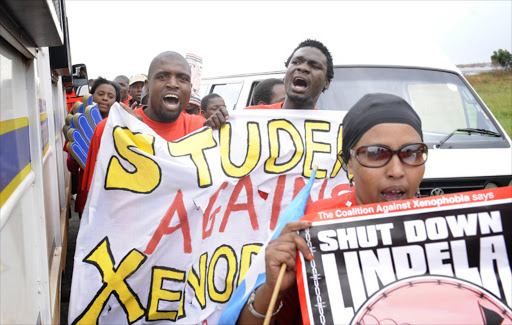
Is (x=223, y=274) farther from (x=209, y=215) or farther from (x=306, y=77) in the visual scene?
(x=306, y=77)

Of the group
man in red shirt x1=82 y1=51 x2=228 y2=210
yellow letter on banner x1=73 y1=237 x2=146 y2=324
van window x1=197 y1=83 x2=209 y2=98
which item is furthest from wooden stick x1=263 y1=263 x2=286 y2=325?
van window x1=197 y1=83 x2=209 y2=98

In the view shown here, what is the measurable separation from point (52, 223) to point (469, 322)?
11.4 feet

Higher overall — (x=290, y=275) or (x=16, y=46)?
(x=16, y=46)

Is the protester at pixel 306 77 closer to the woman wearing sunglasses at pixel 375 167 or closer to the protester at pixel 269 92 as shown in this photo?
the protester at pixel 269 92

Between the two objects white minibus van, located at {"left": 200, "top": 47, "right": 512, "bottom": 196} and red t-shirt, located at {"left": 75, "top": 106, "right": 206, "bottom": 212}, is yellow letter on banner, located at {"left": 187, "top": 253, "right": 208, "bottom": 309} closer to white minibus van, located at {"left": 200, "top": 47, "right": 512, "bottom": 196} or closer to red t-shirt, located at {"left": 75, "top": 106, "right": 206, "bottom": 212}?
red t-shirt, located at {"left": 75, "top": 106, "right": 206, "bottom": 212}

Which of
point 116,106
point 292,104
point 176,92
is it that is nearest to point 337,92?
point 292,104

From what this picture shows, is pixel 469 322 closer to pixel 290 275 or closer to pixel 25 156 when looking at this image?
pixel 290 275

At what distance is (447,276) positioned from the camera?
1.88m

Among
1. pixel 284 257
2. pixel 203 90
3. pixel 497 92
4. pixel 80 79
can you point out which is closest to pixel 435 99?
pixel 203 90

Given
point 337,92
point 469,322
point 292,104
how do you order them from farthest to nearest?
1. point 337,92
2. point 292,104
3. point 469,322

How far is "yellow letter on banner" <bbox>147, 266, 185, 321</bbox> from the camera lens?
11.8ft

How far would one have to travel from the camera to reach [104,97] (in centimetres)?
753

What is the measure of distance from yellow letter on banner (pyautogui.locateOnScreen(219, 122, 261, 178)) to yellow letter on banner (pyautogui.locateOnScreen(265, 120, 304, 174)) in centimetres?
9

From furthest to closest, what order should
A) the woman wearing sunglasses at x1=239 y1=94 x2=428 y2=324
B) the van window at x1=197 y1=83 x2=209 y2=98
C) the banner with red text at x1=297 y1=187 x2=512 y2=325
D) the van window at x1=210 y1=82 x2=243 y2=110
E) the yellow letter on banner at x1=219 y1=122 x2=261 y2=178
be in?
the van window at x1=197 y1=83 x2=209 y2=98
the van window at x1=210 y1=82 x2=243 y2=110
the yellow letter on banner at x1=219 y1=122 x2=261 y2=178
the woman wearing sunglasses at x1=239 y1=94 x2=428 y2=324
the banner with red text at x1=297 y1=187 x2=512 y2=325
